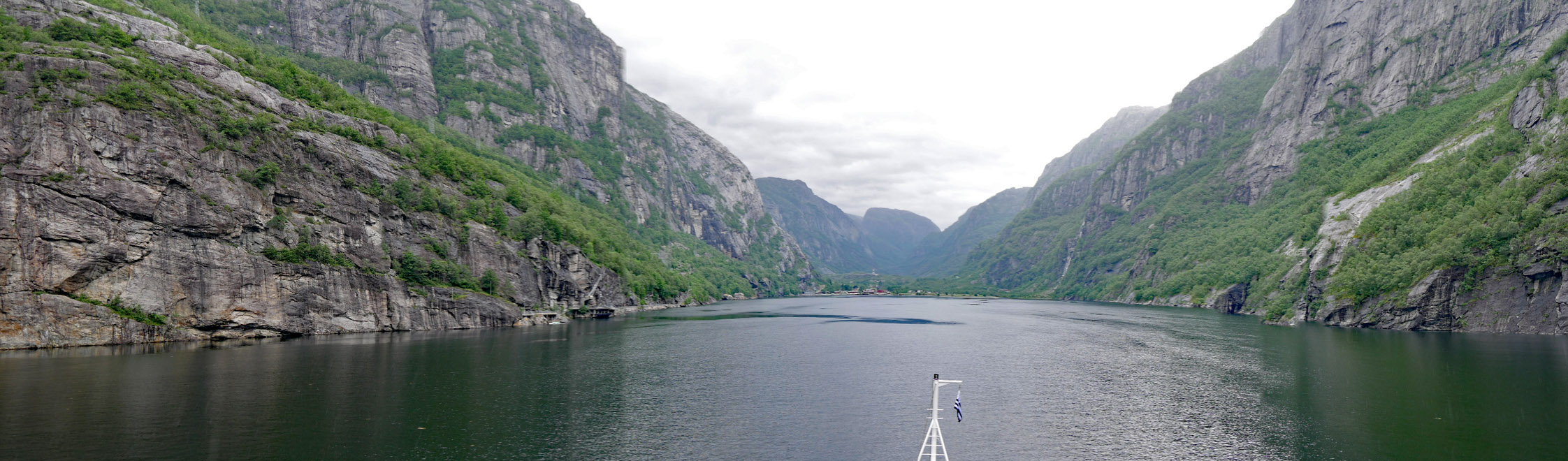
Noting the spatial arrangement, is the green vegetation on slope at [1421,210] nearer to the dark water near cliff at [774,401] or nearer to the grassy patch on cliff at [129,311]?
the dark water near cliff at [774,401]

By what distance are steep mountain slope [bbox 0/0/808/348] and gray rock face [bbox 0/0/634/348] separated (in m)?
0.16

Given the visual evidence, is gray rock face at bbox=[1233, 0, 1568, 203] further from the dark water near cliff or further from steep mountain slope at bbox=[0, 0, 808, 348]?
steep mountain slope at bbox=[0, 0, 808, 348]

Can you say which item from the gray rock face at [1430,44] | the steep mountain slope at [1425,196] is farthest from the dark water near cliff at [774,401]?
the gray rock face at [1430,44]

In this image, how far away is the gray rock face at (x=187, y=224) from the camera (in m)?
63.1

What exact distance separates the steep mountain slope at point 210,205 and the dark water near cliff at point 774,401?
709 centimetres

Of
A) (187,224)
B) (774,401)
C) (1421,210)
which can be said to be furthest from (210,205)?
(1421,210)

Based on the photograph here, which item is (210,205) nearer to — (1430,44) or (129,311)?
(129,311)

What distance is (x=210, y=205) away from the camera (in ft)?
244

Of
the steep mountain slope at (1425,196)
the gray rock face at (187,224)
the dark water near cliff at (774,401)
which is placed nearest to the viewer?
the dark water near cliff at (774,401)

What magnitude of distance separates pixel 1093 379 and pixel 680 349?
4187cm

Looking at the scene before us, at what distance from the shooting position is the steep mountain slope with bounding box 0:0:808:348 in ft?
210

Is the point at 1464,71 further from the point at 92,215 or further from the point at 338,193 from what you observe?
the point at 92,215

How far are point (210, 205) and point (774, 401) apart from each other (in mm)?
69423

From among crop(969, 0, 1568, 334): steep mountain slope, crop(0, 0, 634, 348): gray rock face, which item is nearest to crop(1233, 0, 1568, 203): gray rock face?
crop(969, 0, 1568, 334): steep mountain slope
